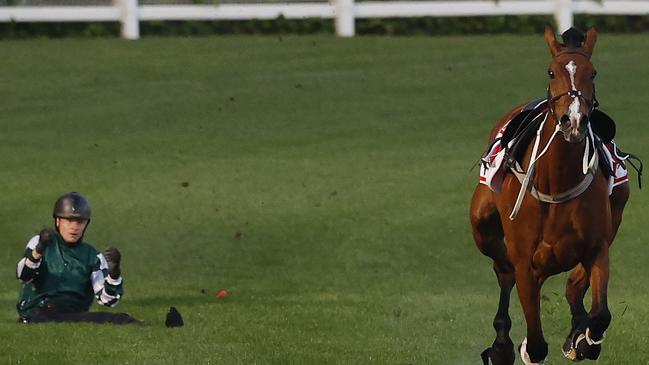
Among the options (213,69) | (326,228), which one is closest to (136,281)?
(326,228)

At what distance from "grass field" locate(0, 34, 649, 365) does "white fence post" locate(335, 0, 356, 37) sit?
373 millimetres

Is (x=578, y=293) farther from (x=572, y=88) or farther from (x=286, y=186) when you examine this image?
(x=286, y=186)

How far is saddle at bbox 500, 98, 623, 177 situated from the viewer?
8.44 m

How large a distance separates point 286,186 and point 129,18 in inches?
360

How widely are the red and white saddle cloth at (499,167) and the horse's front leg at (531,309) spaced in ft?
1.92

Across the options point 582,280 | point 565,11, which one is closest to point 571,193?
point 582,280

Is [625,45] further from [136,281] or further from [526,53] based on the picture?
[136,281]

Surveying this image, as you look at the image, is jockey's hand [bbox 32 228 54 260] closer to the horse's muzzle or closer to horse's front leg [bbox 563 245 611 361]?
horse's front leg [bbox 563 245 611 361]

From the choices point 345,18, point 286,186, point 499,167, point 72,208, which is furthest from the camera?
point 345,18

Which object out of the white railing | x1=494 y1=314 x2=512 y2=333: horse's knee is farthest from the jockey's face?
the white railing

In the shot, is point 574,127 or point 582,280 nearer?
point 574,127

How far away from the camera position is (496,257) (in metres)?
9.81

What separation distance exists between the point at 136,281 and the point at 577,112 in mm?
7559

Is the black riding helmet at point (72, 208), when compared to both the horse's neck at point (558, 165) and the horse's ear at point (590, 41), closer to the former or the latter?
the horse's neck at point (558, 165)
